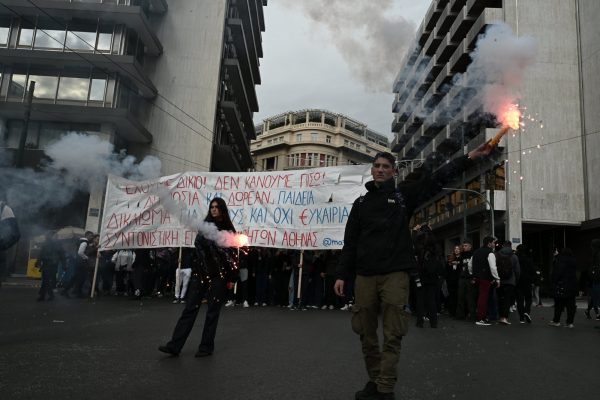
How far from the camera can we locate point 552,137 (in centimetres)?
2767

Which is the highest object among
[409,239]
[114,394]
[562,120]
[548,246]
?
[562,120]

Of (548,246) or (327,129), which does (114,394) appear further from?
(327,129)

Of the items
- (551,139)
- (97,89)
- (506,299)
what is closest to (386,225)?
(506,299)

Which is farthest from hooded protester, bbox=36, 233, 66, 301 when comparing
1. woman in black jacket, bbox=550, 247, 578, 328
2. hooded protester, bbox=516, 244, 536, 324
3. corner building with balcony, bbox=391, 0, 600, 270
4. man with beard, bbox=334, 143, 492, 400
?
corner building with balcony, bbox=391, 0, 600, 270

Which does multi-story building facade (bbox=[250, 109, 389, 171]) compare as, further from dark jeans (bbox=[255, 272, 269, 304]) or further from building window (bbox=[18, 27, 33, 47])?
dark jeans (bbox=[255, 272, 269, 304])

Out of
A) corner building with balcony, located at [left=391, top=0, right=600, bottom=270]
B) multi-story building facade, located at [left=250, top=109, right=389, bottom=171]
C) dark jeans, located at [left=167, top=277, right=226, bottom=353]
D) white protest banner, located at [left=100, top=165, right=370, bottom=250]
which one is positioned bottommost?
dark jeans, located at [left=167, top=277, right=226, bottom=353]

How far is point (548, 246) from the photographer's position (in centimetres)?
2950

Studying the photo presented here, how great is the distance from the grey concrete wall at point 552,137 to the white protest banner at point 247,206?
18158 millimetres

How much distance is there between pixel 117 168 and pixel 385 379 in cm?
1450

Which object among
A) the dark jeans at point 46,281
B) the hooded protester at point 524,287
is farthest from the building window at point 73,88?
the hooded protester at point 524,287

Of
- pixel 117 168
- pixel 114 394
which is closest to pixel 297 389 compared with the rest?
pixel 114 394

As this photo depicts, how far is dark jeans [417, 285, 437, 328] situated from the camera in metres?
9.50

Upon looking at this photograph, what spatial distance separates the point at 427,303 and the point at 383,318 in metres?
6.31

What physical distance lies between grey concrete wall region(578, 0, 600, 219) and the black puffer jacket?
26383 mm
